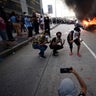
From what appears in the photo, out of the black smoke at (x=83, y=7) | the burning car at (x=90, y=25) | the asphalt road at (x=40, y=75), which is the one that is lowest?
the burning car at (x=90, y=25)

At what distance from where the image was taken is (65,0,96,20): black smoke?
3209cm

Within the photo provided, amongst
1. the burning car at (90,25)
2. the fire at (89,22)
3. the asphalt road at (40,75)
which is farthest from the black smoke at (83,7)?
the asphalt road at (40,75)

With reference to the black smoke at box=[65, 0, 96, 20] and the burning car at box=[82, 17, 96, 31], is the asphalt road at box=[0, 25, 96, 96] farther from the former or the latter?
the black smoke at box=[65, 0, 96, 20]

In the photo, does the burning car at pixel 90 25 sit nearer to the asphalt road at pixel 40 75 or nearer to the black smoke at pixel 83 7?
the black smoke at pixel 83 7

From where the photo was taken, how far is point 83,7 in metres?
33.3

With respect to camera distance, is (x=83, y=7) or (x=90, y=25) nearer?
(x=90, y=25)

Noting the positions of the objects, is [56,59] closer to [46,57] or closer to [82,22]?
[46,57]

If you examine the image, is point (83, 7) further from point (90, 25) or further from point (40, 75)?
point (40, 75)

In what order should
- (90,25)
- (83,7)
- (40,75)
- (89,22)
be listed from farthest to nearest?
(83,7) → (89,22) → (90,25) → (40,75)

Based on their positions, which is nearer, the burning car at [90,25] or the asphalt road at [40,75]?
the asphalt road at [40,75]

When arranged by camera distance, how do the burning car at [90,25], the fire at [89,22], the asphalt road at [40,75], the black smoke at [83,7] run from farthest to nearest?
1. the black smoke at [83,7]
2. the fire at [89,22]
3. the burning car at [90,25]
4. the asphalt road at [40,75]

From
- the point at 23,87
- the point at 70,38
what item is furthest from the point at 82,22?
the point at 23,87

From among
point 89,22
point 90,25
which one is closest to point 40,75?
point 90,25

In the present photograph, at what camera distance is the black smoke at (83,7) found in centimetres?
3209
